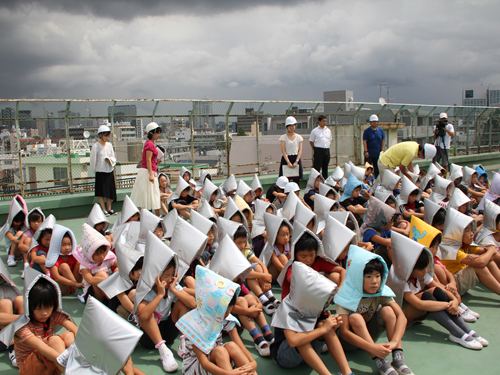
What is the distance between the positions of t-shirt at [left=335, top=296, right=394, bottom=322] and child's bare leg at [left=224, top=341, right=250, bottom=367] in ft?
2.62

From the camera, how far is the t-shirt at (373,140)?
898 cm

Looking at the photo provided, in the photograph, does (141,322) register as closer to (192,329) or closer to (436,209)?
(192,329)

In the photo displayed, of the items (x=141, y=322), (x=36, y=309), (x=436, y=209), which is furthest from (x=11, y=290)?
(x=436, y=209)

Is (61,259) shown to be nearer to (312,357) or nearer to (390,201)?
(312,357)

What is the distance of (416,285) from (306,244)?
36.5 inches

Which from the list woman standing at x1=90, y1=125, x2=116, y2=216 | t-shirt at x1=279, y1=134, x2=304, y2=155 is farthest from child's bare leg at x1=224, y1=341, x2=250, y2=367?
t-shirt at x1=279, y1=134, x2=304, y2=155

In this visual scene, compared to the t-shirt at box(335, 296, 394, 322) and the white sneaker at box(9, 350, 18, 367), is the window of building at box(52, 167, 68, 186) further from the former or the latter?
the t-shirt at box(335, 296, 394, 322)

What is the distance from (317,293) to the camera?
2.58m

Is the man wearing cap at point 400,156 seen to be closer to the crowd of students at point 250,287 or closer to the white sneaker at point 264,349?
the crowd of students at point 250,287

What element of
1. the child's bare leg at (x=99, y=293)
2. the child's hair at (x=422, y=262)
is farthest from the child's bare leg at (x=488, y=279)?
the child's bare leg at (x=99, y=293)

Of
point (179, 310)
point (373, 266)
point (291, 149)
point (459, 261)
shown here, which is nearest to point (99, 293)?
point (179, 310)

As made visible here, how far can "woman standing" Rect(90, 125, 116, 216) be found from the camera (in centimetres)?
718

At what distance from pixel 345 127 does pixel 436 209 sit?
26.0 feet

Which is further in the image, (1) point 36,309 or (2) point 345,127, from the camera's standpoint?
(2) point 345,127
